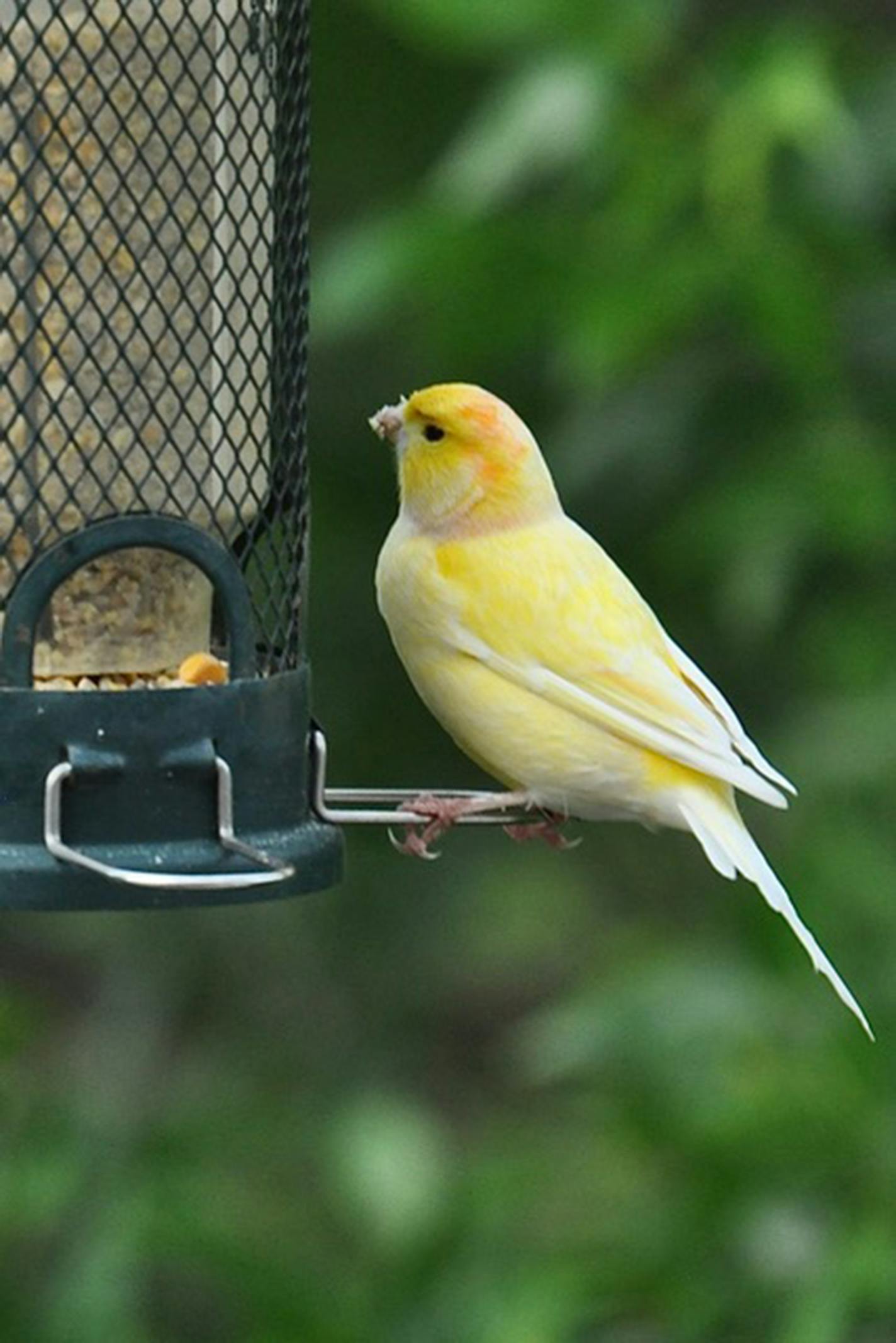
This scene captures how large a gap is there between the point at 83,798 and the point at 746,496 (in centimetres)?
228

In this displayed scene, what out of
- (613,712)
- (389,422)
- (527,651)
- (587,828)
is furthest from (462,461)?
(587,828)

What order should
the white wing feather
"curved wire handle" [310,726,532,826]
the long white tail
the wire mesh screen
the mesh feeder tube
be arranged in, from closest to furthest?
the mesh feeder tube
the wire mesh screen
"curved wire handle" [310,726,532,826]
the long white tail
the white wing feather

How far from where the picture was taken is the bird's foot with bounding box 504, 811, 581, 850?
16.4ft

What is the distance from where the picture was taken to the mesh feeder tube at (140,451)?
452 centimetres

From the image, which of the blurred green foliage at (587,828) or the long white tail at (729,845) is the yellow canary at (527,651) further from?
the blurred green foliage at (587,828)

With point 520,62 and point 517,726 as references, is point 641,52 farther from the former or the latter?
point 517,726

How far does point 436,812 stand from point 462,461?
64cm

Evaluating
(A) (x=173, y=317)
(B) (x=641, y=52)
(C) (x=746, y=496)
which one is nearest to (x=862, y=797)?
(C) (x=746, y=496)

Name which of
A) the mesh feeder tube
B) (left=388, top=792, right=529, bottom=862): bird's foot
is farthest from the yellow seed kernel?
(left=388, top=792, right=529, bottom=862): bird's foot

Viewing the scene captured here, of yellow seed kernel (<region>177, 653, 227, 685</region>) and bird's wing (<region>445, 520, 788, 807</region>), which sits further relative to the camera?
bird's wing (<region>445, 520, 788, 807</region>)

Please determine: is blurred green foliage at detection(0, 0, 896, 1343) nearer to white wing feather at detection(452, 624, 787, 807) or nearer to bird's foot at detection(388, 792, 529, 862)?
white wing feather at detection(452, 624, 787, 807)

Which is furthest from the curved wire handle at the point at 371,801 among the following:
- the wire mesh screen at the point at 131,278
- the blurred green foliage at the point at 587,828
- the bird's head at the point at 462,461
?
the blurred green foliage at the point at 587,828

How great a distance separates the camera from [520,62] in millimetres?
6199

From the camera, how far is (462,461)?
516 cm
